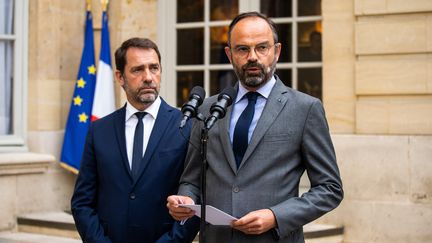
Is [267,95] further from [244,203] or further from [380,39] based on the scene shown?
[380,39]

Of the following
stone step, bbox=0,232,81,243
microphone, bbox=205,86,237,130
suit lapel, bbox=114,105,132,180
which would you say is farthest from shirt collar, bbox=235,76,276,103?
stone step, bbox=0,232,81,243

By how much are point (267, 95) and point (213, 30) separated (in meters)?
4.61

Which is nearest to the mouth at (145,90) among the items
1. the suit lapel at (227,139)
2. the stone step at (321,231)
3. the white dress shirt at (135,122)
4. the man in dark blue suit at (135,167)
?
the man in dark blue suit at (135,167)

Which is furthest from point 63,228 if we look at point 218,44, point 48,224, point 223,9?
point 223,9

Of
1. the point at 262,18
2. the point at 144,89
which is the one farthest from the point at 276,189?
the point at 144,89

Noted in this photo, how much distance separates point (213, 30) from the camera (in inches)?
291

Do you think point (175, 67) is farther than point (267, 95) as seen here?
Yes

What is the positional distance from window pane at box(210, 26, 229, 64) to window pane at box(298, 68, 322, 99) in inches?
33.5

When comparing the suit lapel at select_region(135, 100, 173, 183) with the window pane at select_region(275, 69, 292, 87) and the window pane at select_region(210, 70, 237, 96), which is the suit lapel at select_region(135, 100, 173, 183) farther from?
the window pane at select_region(210, 70, 237, 96)

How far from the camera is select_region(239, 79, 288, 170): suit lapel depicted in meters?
2.77

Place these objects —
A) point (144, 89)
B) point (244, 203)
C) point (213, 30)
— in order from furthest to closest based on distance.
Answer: point (213, 30)
point (144, 89)
point (244, 203)

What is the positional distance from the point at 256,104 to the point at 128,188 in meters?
0.78

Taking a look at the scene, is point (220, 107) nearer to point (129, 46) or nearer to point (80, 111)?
point (129, 46)

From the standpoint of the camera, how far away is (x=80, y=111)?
23.3ft
